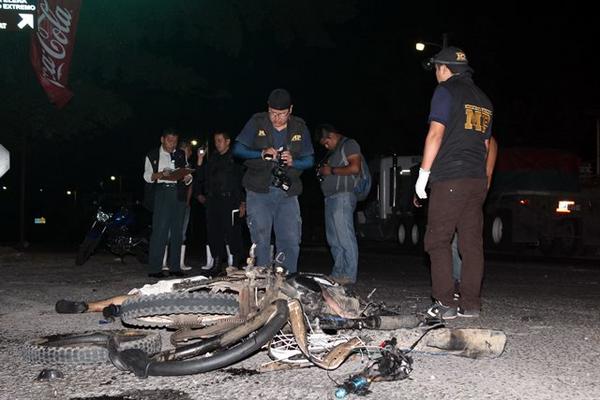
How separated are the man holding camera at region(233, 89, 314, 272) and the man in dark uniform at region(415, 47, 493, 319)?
178 cm

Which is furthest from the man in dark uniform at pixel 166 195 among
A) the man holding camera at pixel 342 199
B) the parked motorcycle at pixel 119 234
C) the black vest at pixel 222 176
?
the parked motorcycle at pixel 119 234

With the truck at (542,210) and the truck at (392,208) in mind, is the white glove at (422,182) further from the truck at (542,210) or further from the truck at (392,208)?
the truck at (392,208)

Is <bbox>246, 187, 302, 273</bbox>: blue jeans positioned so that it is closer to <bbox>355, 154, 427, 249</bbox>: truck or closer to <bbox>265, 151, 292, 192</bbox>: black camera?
<bbox>265, 151, 292, 192</bbox>: black camera

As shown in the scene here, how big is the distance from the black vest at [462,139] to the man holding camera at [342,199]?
266 cm

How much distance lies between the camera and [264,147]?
6875 millimetres

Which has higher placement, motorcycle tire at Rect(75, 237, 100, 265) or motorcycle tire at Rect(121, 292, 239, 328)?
motorcycle tire at Rect(121, 292, 239, 328)

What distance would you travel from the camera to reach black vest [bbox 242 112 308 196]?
680 centimetres

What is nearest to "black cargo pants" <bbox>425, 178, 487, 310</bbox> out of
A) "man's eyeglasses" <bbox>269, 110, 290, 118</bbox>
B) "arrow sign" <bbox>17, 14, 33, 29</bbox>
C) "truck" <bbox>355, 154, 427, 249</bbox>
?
"man's eyeglasses" <bbox>269, 110, 290, 118</bbox>

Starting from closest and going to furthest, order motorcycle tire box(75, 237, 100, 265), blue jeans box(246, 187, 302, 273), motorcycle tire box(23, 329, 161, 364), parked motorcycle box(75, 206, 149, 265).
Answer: motorcycle tire box(23, 329, 161, 364), blue jeans box(246, 187, 302, 273), motorcycle tire box(75, 237, 100, 265), parked motorcycle box(75, 206, 149, 265)

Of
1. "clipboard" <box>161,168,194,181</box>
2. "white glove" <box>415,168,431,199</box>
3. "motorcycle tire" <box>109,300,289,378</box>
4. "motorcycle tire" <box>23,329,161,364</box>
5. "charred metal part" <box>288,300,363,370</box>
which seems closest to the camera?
"motorcycle tire" <box>109,300,289,378</box>

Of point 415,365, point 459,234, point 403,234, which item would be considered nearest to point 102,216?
point 459,234

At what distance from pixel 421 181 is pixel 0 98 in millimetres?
14296

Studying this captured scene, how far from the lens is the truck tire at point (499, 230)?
1766 cm

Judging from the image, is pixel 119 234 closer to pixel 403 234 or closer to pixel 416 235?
pixel 416 235
